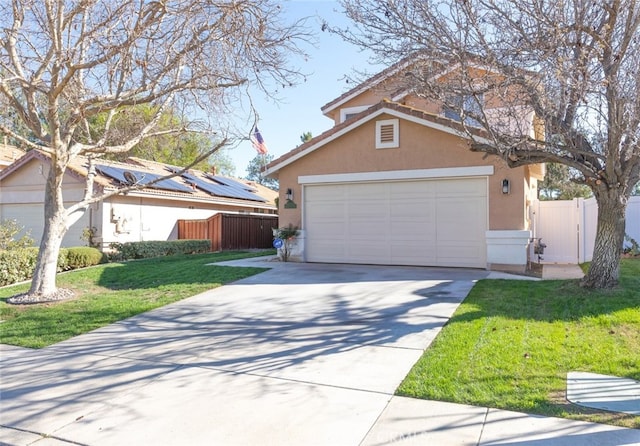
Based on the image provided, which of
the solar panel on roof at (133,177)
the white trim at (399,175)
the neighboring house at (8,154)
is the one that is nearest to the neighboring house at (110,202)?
the solar panel on roof at (133,177)

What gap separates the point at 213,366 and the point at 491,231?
8234 millimetres

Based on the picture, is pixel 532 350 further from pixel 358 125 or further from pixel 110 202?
pixel 110 202

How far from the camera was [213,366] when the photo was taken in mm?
5359

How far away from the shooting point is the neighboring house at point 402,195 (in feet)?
37.1

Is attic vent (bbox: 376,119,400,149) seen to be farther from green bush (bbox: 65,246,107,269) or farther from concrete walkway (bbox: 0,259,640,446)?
green bush (bbox: 65,246,107,269)

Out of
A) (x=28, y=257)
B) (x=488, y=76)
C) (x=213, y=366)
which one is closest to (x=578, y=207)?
(x=488, y=76)

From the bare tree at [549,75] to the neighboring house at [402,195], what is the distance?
206cm

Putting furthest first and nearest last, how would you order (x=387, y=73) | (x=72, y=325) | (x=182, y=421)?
(x=387, y=73) < (x=72, y=325) < (x=182, y=421)

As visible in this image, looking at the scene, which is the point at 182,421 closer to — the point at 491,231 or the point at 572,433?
the point at 572,433

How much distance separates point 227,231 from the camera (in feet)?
68.4

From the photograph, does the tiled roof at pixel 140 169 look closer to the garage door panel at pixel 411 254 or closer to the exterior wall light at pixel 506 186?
the garage door panel at pixel 411 254

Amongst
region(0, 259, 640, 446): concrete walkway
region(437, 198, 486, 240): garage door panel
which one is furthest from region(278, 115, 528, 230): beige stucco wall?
region(0, 259, 640, 446): concrete walkway

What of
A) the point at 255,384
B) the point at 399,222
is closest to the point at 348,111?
the point at 399,222

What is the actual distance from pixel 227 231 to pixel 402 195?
1059 cm
